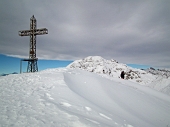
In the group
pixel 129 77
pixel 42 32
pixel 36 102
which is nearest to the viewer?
→ pixel 36 102

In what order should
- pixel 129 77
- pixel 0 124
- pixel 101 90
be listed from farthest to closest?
pixel 129 77
pixel 101 90
pixel 0 124

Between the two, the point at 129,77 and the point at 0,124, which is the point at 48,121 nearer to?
the point at 0,124

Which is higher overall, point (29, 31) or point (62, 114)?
point (29, 31)

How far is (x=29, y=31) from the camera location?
851 inches

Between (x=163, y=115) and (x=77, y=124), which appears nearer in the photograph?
(x=77, y=124)

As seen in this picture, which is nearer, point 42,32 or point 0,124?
point 0,124

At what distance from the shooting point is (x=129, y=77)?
179875 millimetres

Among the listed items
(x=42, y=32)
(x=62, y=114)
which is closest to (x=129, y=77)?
(x=42, y=32)

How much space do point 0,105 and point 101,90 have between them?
21.7 ft

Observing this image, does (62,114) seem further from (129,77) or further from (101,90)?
A: (129,77)

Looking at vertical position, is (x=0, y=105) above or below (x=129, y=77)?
above

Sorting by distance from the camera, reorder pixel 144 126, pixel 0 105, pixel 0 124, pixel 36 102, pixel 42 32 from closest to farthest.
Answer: pixel 0 124 < pixel 0 105 < pixel 36 102 < pixel 144 126 < pixel 42 32

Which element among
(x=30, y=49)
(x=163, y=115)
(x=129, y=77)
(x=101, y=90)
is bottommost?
(x=129, y=77)

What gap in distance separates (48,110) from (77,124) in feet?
4.55
